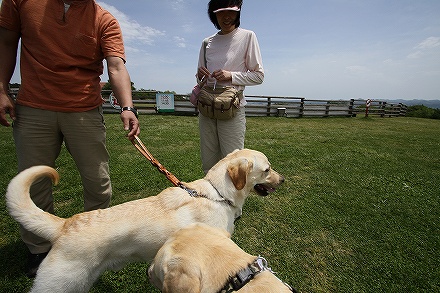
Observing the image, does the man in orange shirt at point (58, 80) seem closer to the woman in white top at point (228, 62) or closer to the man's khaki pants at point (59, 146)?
the man's khaki pants at point (59, 146)

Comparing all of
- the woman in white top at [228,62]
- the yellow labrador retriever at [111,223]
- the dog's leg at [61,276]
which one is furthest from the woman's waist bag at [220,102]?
the dog's leg at [61,276]

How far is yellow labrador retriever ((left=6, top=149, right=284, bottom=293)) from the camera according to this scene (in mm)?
1627

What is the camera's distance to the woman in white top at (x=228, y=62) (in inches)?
114

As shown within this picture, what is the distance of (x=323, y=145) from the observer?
27.9 feet

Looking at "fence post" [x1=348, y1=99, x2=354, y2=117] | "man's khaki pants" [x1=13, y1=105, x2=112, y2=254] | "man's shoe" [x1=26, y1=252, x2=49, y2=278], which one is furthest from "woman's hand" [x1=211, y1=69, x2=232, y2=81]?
"fence post" [x1=348, y1=99, x2=354, y2=117]

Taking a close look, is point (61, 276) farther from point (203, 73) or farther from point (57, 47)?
point (203, 73)

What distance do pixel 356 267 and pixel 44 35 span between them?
160 inches

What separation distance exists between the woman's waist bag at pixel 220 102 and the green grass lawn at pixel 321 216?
1.66m

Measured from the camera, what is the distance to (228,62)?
2996 mm

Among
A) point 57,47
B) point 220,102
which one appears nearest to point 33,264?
point 57,47

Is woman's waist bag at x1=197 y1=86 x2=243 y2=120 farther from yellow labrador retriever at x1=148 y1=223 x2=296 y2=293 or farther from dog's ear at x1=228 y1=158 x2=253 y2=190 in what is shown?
yellow labrador retriever at x1=148 y1=223 x2=296 y2=293

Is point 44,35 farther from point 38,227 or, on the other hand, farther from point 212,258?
point 212,258

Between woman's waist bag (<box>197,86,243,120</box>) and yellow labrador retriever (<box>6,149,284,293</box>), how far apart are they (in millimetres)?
815

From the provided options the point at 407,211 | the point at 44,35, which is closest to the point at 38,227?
the point at 44,35
